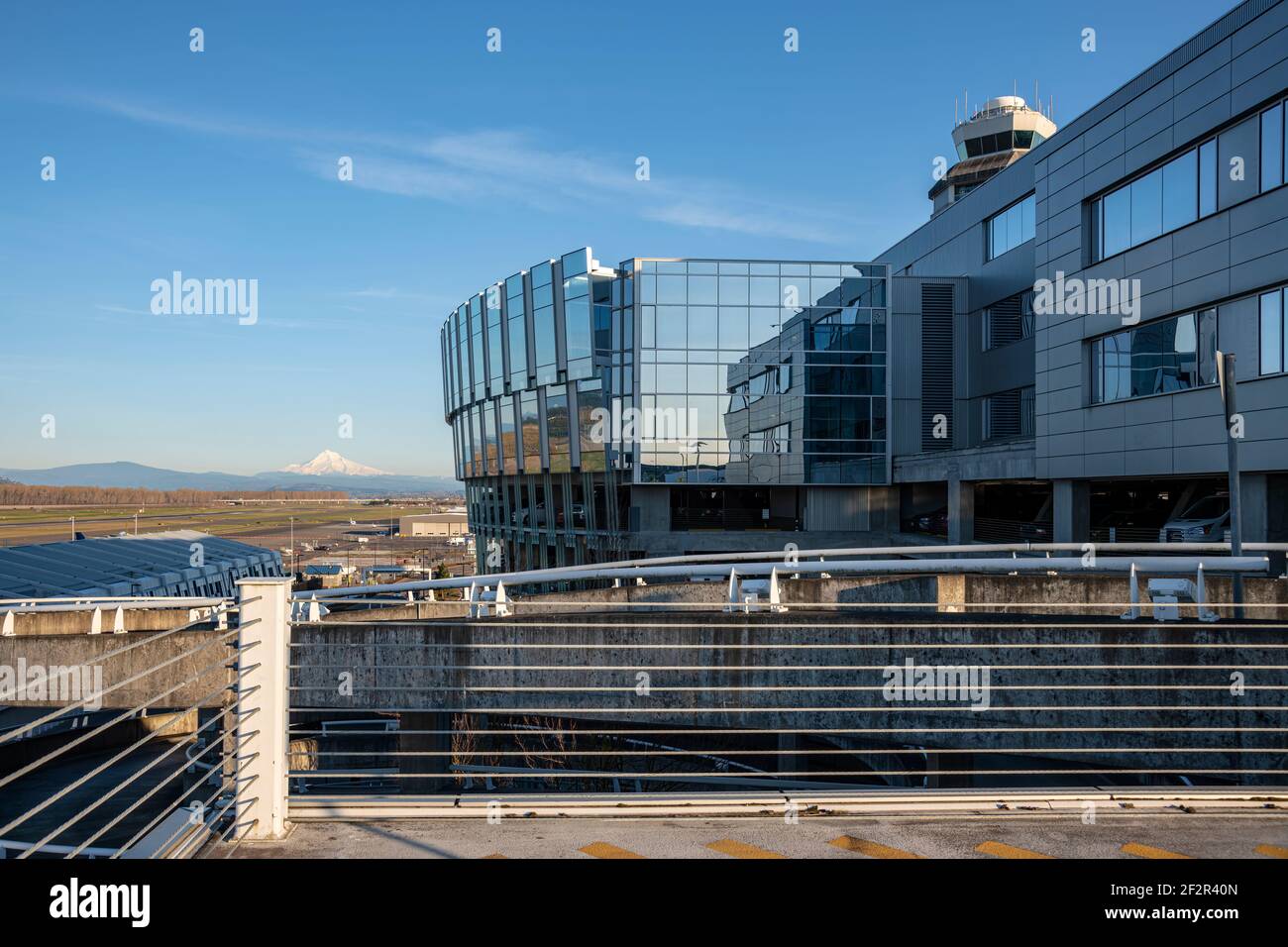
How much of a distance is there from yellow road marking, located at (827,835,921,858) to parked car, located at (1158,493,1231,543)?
57.5 feet

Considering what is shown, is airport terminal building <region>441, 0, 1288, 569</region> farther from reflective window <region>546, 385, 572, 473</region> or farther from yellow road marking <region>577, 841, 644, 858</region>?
yellow road marking <region>577, 841, 644, 858</region>

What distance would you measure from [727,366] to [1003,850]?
27815 millimetres

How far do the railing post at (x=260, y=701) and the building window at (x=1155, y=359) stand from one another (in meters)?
19.3

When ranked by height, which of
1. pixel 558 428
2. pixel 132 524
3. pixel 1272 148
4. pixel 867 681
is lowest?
pixel 132 524

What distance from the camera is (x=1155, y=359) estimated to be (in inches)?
790

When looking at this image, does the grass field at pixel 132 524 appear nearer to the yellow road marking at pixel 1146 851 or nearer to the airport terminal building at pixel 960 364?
the airport terminal building at pixel 960 364

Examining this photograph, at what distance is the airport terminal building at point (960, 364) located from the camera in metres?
17.7

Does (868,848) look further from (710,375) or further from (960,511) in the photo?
(710,375)

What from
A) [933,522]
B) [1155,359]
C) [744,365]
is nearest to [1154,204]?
[1155,359]

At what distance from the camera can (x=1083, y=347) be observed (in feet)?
73.9

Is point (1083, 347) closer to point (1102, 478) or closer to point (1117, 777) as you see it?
point (1102, 478)

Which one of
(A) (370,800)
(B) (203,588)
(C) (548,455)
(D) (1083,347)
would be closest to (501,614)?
(A) (370,800)

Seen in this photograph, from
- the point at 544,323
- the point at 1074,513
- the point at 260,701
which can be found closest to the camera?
the point at 260,701

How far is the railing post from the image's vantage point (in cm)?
445
